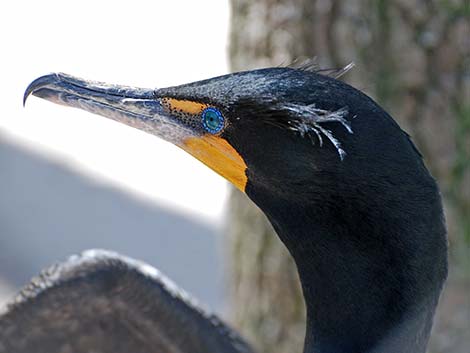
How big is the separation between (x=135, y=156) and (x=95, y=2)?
6.96 ft

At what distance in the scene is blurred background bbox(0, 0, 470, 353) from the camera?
12.5 feet

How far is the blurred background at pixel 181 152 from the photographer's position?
3811 mm

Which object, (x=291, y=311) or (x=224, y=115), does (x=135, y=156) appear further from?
(x=224, y=115)

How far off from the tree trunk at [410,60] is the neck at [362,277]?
1450 mm

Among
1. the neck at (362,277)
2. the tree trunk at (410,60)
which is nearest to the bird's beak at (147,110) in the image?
the neck at (362,277)

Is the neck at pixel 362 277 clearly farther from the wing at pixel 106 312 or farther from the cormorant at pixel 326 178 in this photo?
the wing at pixel 106 312

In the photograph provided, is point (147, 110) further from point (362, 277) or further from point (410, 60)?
point (410, 60)

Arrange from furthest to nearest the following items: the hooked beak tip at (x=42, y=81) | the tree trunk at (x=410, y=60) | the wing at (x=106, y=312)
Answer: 1. the tree trunk at (x=410, y=60)
2. the wing at (x=106, y=312)
3. the hooked beak tip at (x=42, y=81)

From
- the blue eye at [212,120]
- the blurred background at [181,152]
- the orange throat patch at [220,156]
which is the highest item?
the blue eye at [212,120]

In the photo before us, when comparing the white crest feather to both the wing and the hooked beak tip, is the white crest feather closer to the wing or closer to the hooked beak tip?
the hooked beak tip

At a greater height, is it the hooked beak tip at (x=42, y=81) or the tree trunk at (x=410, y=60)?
the hooked beak tip at (x=42, y=81)

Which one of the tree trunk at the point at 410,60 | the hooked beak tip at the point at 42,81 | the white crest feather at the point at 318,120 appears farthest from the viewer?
the tree trunk at the point at 410,60

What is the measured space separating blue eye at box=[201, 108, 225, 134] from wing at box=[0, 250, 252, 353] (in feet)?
2.94

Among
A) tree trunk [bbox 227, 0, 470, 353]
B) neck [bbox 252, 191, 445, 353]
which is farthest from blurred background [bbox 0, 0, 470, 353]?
neck [bbox 252, 191, 445, 353]
